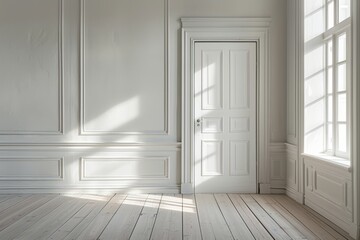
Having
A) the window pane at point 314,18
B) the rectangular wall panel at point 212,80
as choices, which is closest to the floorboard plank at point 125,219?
the rectangular wall panel at point 212,80

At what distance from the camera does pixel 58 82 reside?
5.44 m

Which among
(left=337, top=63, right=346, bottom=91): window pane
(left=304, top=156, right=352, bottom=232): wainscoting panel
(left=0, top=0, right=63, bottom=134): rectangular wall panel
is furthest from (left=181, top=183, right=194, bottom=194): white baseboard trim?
(left=337, top=63, right=346, bottom=91): window pane

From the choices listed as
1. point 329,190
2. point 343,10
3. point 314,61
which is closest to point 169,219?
point 329,190

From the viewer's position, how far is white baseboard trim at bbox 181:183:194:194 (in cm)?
545

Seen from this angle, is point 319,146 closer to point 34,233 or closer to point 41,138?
point 34,233

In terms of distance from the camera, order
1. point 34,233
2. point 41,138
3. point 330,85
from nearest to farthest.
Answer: point 34,233 → point 330,85 → point 41,138

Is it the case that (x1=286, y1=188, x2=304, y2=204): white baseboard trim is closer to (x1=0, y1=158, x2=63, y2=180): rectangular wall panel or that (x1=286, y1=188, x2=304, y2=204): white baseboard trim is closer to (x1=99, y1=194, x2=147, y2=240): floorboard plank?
(x1=99, y1=194, x2=147, y2=240): floorboard plank

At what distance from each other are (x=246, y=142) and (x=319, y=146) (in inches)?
43.5

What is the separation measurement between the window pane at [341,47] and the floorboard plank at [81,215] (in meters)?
3.29

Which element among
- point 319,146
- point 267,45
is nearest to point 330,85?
point 319,146

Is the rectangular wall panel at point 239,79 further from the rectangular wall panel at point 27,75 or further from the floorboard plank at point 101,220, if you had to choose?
the rectangular wall panel at point 27,75

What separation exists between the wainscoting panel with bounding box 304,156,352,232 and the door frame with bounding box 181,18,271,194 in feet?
3.14

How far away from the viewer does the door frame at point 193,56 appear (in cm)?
543

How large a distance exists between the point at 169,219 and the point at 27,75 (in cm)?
299
